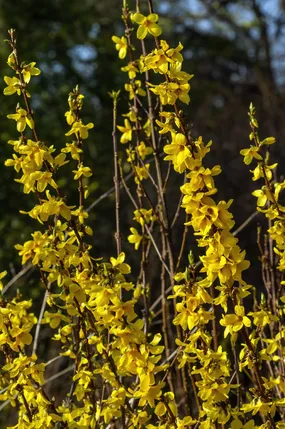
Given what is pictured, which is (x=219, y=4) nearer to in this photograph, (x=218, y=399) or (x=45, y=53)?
(x=45, y=53)

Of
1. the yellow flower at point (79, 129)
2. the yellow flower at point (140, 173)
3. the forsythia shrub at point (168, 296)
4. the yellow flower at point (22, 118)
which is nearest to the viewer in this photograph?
the forsythia shrub at point (168, 296)

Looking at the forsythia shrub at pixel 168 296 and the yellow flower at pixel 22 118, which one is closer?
the forsythia shrub at pixel 168 296

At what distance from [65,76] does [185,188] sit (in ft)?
17.4

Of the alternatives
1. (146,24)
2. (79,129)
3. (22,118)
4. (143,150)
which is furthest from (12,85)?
(143,150)

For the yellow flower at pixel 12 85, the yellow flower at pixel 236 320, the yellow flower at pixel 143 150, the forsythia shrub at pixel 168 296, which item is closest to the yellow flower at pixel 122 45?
the yellow flower at pixel 143 150

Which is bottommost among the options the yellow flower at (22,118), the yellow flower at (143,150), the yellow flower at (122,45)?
the yellow flower at (143,150)

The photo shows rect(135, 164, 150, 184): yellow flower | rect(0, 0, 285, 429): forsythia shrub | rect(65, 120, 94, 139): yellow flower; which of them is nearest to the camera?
rect(0, 0, 285, 429): forsythia shrub

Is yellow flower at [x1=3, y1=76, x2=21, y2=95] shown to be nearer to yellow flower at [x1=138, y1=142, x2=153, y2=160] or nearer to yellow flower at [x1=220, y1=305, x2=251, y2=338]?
yellow flower at [x1=138, y1=142, x2=153, y2=160]

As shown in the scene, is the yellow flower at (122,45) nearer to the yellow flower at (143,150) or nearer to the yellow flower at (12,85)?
the yellow flower at (143,150)

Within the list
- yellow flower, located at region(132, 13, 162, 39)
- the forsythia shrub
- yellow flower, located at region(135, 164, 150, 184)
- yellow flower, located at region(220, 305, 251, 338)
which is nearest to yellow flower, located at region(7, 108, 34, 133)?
the forsythia shrub

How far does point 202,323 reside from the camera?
1.70 meters

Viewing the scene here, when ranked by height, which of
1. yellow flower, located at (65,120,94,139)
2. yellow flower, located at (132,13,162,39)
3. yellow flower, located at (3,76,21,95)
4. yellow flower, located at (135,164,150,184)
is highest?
yellow flower, located at (132,13,162,39)

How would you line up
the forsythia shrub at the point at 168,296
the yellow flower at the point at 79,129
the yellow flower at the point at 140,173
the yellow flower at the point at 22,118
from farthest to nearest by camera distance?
the yellow flower at the point at 140,173 → the yellow flower at the point at 79,129 → the yellow flower at the point at 22,118 → the forsythia shrub at the point at 168,296

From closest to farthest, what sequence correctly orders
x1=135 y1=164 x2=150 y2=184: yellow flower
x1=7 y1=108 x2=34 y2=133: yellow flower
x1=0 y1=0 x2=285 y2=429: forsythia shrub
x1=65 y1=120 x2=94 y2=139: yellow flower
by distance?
1. x1=0 y1=0 x2=285 y2=429: forsythia shrub
2. x1=7 y1=108 x2=34 y2=133: yellow flower
3. x1=65 y1=120 x2=94 y2=139: yellow flower
4. x1=135 y1=164 x2=150 y2=184: yellow flower
